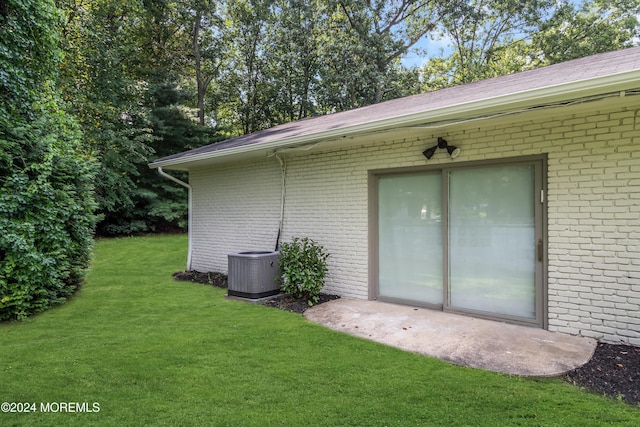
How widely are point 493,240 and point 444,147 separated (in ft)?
4.08

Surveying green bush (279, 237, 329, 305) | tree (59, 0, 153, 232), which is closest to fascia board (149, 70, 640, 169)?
green bush (279, 237, 329, 305)

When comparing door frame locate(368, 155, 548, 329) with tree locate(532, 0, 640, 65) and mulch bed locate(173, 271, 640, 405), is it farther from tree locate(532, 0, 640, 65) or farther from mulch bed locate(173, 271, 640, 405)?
tree locate(532, 0, 640, 65)

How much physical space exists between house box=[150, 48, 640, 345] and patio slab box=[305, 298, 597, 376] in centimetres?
27

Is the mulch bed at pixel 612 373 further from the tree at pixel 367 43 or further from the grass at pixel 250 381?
the tree at pixel 367 43

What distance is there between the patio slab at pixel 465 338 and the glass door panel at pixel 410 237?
326 mm

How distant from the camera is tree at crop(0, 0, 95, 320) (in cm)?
464

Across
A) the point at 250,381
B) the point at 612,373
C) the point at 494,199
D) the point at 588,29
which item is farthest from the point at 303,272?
the point at 588,29

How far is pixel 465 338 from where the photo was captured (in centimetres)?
376

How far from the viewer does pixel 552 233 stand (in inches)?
156

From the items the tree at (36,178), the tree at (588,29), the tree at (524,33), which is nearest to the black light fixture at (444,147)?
the tree at (36,178)

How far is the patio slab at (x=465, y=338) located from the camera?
10.4ft

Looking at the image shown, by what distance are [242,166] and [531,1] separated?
1577cm

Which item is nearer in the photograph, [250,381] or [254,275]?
[250,381]

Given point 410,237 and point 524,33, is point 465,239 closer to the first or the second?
point 410,237
